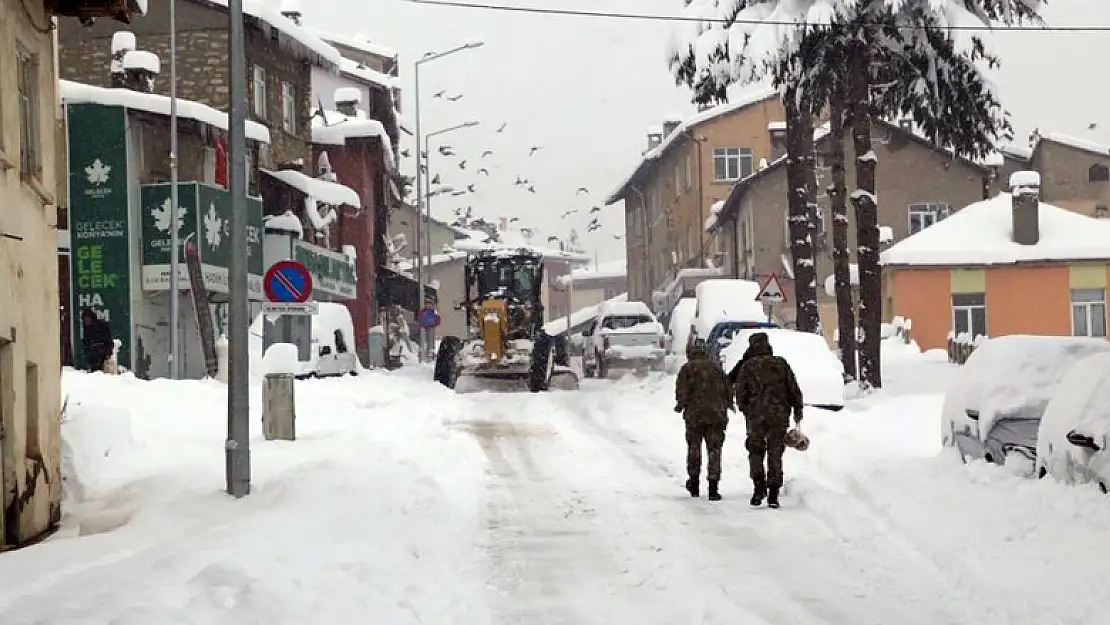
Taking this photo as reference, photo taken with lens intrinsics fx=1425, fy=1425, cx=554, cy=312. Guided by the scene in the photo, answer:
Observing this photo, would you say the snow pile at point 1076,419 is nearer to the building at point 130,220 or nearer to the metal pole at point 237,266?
the metal pole at point 237,266

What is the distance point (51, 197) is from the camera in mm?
14445

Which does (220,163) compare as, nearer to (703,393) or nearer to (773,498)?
(703,393)

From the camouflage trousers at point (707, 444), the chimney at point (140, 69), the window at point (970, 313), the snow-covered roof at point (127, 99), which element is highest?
the chimney at point (140, 69)

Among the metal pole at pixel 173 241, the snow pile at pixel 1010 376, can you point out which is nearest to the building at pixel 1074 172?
the metal pole at pixel 173 241

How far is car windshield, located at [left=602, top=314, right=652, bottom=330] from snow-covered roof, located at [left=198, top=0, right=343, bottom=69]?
12831 millimetres

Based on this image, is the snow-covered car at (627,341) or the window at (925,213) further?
the window at (925,213)

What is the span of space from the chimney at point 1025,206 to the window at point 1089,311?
2.29m

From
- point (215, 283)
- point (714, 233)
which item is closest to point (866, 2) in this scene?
point (215, 283)

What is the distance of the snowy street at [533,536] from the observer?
8.34m

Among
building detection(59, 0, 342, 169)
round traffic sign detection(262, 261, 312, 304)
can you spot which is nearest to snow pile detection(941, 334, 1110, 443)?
round traffic sign detection(262, 261, 312, 304)

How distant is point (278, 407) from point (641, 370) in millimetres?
21180

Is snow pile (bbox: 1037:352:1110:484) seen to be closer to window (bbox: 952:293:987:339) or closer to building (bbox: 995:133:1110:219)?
window (bbox: 952:293:987:339)

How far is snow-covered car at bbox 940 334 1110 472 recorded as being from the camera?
516 inches

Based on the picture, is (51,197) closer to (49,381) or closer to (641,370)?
(49,381)
